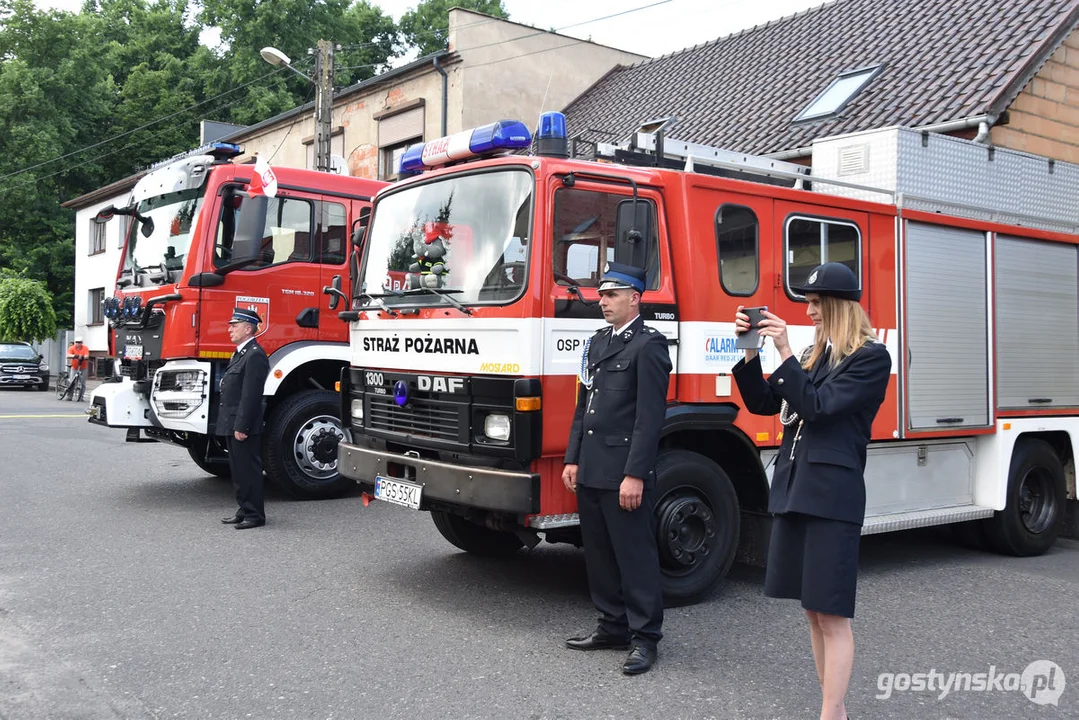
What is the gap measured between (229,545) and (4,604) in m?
1.84

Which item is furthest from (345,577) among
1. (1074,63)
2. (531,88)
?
(531,88)

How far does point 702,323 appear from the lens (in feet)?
19.0

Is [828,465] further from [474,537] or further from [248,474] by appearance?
[248,474]

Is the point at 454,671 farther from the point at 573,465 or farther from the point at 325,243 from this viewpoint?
the point at 325,243

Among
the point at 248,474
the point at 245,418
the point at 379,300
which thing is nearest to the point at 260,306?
the point at 245,418

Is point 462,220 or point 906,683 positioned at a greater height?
point 462,220

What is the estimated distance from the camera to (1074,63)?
13.9 metres

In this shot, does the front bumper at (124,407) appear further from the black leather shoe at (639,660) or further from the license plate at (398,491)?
the black leather shoe at (639,660)

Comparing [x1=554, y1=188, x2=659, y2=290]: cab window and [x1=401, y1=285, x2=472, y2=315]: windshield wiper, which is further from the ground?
[x1=554, y1=188, x2=659, y2=290]: cab window

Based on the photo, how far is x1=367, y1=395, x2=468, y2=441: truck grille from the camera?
5.69 meters

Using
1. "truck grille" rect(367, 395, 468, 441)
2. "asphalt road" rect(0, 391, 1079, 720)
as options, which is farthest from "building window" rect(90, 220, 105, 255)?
"truck grille" rect(367, 395, 468, 441)

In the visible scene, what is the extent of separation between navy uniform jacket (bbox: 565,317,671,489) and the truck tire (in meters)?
6.10

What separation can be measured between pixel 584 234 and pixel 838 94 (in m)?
11.3

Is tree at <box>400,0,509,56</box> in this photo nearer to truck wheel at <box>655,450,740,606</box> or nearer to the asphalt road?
the asphalt road
